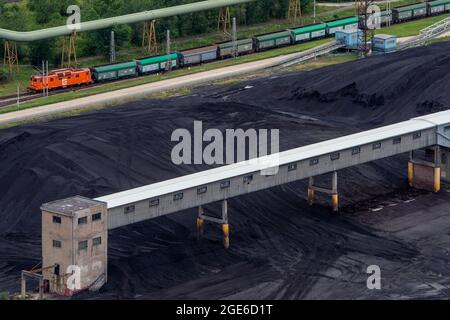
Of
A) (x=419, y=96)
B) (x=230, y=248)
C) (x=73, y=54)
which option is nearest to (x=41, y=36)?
(x=73, y=54)

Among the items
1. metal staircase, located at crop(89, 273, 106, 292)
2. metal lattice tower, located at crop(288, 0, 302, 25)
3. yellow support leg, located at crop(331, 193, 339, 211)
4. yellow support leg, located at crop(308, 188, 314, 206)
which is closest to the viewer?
metal staircase, located at crop(89, 273, 106, 292)

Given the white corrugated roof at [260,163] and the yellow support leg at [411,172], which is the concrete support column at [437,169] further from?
the white corrugated roof at [260,163]

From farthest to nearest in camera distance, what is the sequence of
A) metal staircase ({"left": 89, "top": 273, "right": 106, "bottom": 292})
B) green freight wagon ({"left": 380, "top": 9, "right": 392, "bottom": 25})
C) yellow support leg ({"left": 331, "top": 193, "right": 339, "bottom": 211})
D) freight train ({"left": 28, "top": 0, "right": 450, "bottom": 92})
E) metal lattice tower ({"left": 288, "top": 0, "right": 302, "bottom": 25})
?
metal lattice tower ({"left": 288, "top": 0, "right": 302, "bottom": 25}), green freight wagon ({"left": 380, "top": 9, "right": 392, "bottom": 25}), freight train ({"left": 28, "top": 0, "right": 450, "bottom": 92}), yellow support leg ({"left": 331, "top": 193, "right": 339, "bottom": 211}), metal staircase ({"left": 89, "top": 273, "right": 106, "bottom": 292})

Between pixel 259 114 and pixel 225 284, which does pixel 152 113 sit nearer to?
pixel 259 114

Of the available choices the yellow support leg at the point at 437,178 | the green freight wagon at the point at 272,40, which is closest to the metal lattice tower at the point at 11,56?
the green freight wagon at the point at 272,40

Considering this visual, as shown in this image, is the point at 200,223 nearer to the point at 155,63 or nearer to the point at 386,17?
the point at 155,63

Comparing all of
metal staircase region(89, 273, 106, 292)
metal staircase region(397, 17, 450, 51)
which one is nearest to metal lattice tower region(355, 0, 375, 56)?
metal staircase region(397, 17, 450, 51)

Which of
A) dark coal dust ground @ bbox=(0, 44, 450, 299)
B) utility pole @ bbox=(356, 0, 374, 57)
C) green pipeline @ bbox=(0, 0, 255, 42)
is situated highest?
green pipeline @ bbox=(0, 0, 255, 42)

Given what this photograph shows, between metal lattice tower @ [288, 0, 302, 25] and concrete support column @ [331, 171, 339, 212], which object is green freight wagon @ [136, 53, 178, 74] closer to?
metal lattice tower @ [288, 0, 302, 25]
